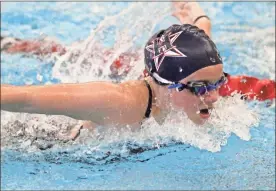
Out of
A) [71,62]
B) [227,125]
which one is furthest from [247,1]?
[227,125]

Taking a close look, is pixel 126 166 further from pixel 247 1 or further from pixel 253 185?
pixel 247 1

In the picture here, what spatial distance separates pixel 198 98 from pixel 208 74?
11 centimetres

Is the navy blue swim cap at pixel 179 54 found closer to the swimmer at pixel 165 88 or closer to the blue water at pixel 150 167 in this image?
the swimmer at pixel 165 88

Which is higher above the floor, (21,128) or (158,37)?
(158,37)

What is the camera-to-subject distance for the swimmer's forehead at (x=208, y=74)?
7.13ft

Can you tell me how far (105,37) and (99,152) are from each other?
1655mm

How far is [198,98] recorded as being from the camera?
87.1 inches

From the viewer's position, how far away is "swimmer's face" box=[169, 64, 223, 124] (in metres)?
2.18

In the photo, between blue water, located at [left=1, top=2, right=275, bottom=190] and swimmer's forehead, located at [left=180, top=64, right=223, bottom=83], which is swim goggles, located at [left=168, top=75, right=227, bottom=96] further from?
blue water, located at [left=1, top=2, right=275, bottom=190]

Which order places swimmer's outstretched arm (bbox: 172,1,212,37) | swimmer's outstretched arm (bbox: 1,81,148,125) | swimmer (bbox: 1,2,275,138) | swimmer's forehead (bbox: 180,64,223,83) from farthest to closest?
swimmer's outstretched arm (bbox: 172,1,212,37)
swimmer's forehead (bbox: 180,64,223,83)
swimmer (bbox: 1,2,275,138)
swimmer's outstretched arm (bbox: 1,81,148,125)

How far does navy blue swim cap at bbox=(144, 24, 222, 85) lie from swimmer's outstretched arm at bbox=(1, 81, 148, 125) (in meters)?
0.12

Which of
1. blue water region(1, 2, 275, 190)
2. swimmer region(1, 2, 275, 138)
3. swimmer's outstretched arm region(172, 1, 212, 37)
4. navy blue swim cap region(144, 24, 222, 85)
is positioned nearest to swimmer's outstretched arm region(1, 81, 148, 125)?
swimmer region(1, 2, 275, 138)

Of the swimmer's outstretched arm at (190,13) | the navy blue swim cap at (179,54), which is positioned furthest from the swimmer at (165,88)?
the swimmer's outstretched arm at (190,13)

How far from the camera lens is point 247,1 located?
5.16 metres
